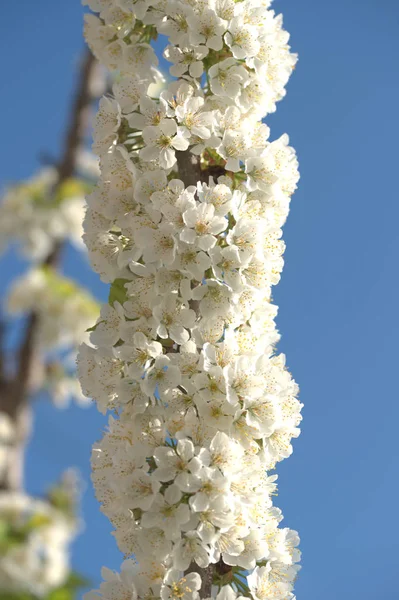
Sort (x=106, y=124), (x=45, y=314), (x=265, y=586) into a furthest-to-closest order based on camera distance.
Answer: (x=45, y=314), (x=106, y=124), (x=265, y=586)

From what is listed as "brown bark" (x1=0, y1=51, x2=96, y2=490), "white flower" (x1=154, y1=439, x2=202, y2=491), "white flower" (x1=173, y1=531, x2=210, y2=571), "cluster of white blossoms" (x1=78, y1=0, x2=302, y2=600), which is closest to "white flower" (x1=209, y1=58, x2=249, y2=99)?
"cluster of white blossoms" (x1=78, y1=0, x2=302, y2=600)

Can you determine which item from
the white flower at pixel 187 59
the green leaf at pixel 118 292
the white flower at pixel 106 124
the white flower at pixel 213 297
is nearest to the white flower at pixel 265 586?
the white flower at pixel 213 297

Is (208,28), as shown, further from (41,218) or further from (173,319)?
(41,218)

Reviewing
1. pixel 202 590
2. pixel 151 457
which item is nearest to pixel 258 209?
pixel 151 457

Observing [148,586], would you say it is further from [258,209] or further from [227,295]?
[258,209]

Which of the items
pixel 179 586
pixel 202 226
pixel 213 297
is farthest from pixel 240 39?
pixel 179 586

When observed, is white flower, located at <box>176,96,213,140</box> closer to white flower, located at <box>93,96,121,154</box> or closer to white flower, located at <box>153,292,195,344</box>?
white flower, located at <box>93,96,121,154</box>
